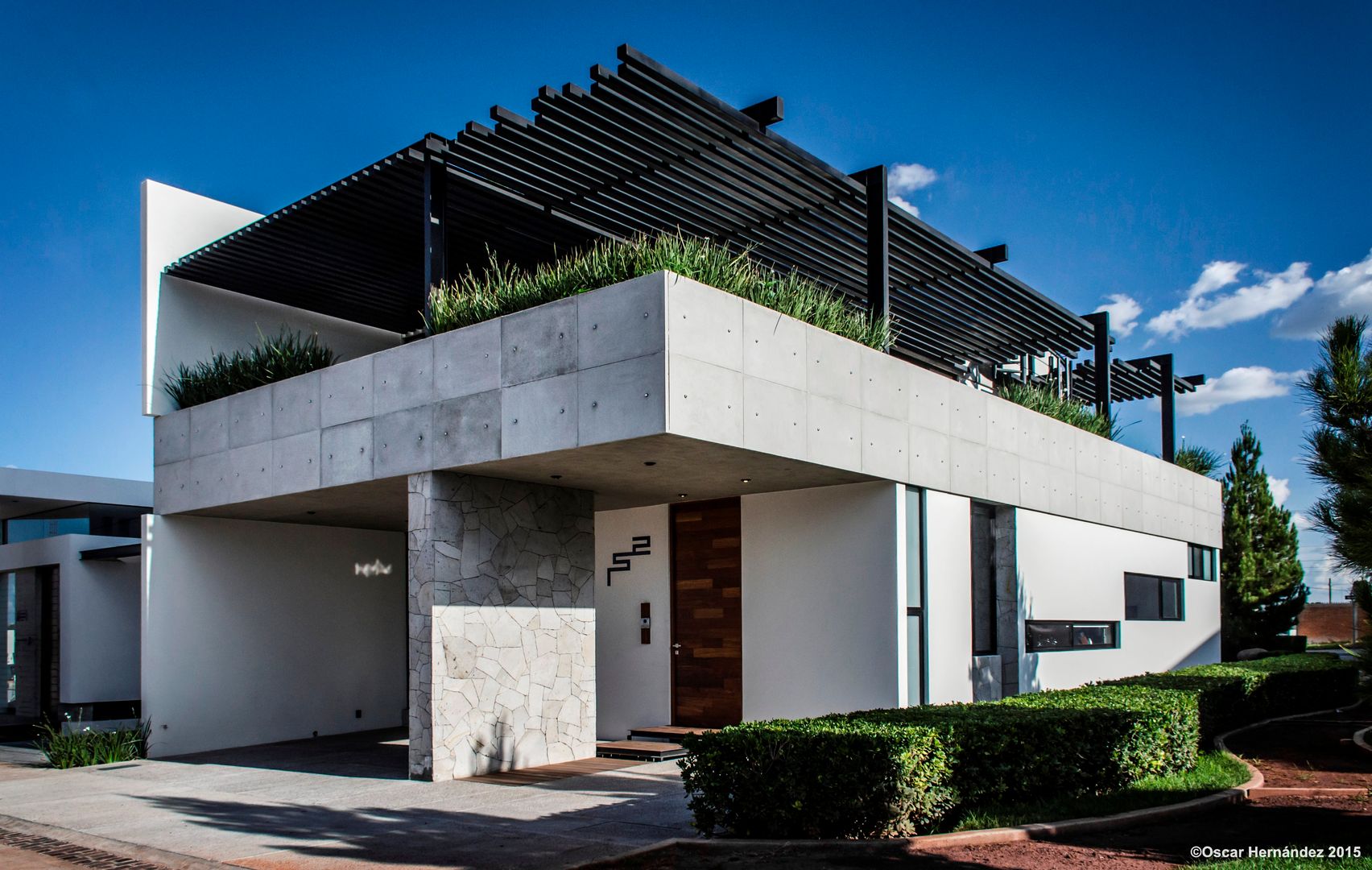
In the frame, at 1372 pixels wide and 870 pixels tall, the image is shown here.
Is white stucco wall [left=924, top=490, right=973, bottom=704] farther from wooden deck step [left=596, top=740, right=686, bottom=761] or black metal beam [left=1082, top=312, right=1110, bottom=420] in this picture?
black metal beam [left=1082, top=312, right=1110, bottom=420]

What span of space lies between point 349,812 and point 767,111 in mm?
7241

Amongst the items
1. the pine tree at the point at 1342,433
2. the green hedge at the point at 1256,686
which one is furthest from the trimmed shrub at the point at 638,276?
the green hedge at the point at 1256,686

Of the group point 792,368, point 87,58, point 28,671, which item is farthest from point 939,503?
point 28,671

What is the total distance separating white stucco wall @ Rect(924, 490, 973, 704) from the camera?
1081 cm

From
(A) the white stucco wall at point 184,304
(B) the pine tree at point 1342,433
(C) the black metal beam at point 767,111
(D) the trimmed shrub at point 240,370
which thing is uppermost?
(C) the black metal beam at point 767,111

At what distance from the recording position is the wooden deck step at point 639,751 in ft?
34.0

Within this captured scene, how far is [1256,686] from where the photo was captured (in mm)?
12234

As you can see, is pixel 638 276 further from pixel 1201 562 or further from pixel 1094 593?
pixel 1201 562

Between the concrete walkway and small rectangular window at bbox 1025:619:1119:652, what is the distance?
5.26 metres

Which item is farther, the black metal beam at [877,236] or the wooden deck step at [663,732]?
the black metal beam at [877,236]

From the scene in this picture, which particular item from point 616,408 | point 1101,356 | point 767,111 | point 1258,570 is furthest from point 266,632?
point 1258,570

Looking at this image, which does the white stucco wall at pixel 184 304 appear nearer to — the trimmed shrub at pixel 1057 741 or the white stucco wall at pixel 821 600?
the white stucco wall at pixel 821 600

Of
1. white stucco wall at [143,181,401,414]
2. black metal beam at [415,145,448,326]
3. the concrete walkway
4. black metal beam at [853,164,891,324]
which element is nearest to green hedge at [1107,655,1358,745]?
black metal beam at [853,164,891,324]

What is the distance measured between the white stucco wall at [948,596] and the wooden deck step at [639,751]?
275 cm
